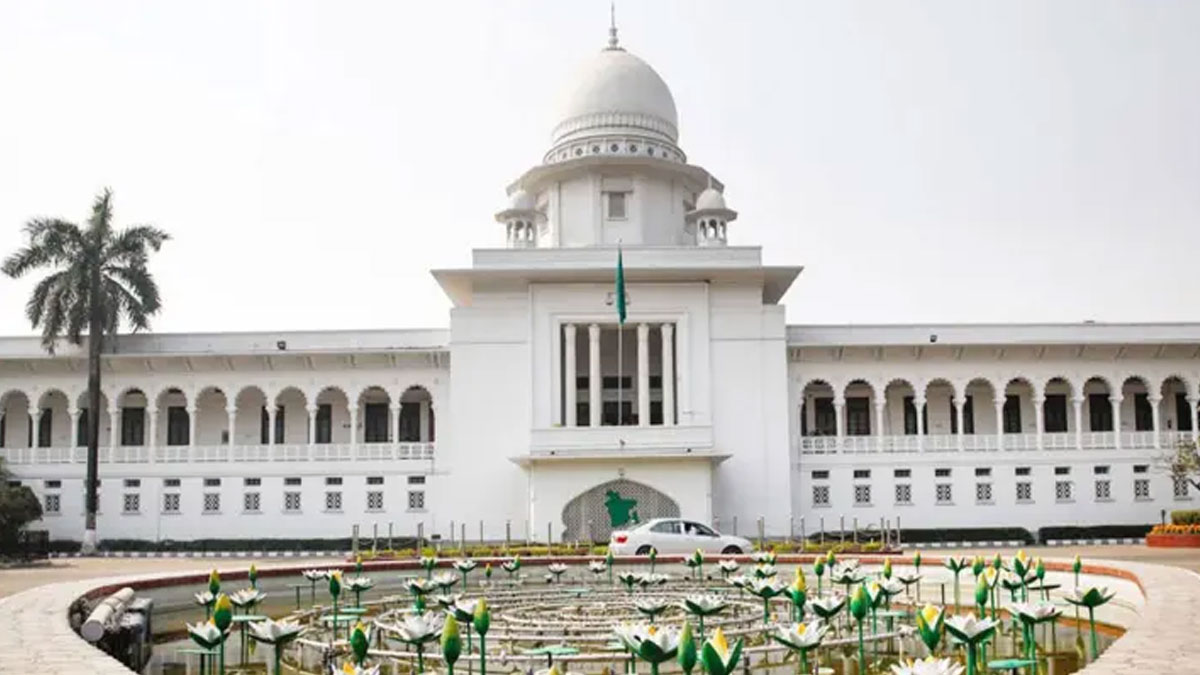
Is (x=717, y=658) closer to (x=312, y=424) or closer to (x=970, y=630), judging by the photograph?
(x=970, y=630)

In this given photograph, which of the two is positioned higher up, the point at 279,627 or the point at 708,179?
the point at 708,179

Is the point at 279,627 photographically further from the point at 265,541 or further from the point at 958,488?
the point at 958,488

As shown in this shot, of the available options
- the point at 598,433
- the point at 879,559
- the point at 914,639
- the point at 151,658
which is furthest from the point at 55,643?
the point at 598,433

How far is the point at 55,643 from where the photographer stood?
10.5 meters

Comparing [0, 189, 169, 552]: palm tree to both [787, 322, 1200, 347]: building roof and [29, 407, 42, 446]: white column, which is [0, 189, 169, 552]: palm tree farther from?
[787, 322, 1200, 347]: building roof

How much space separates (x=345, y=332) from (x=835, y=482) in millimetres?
16776

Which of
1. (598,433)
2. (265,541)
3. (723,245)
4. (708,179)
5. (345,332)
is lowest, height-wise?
(265,541)

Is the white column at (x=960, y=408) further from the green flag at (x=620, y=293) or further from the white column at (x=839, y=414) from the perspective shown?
the green flag at (x=620, y=293)

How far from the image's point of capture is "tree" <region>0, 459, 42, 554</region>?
118ft

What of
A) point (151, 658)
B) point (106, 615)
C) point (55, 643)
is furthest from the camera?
point (151, 658)

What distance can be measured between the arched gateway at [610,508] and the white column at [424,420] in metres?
8.63

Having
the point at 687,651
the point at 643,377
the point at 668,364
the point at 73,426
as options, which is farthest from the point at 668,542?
the point at 73,426

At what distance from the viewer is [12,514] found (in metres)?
36.1

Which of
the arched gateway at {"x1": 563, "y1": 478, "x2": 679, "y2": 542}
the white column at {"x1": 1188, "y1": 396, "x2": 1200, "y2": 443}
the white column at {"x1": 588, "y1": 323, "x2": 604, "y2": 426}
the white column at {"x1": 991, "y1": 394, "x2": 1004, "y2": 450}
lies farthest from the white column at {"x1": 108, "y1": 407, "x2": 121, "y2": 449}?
the white column at {"x1": 1188, "y1": 396, "x2": 1200, "y2": 443}
